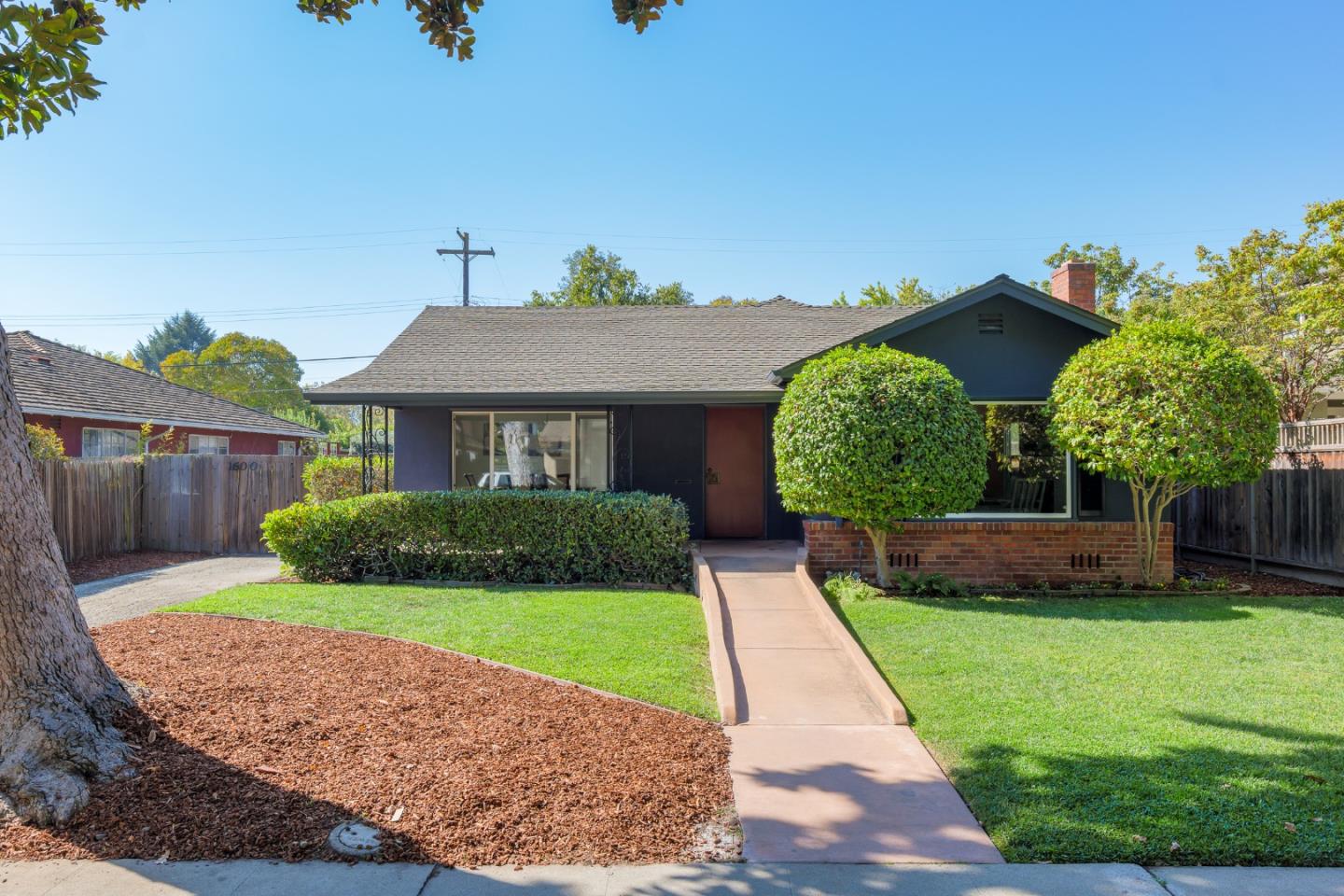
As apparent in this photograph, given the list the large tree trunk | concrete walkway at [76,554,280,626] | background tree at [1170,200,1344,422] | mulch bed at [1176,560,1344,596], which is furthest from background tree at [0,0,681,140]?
background tree at [1170,200,1344,422]

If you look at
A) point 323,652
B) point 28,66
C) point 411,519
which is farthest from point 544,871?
point 411,519

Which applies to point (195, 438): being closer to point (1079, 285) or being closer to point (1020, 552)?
point (1020, 552)

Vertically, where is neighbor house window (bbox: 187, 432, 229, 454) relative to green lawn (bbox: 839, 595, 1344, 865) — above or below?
above

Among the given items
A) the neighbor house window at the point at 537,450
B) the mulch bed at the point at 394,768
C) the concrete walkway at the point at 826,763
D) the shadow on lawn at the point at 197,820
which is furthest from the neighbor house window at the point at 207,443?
the shadow on lawn at the point at 197,820

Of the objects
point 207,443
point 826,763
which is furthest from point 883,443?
point 207,443

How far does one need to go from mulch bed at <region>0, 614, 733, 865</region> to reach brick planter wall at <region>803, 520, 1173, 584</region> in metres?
5.58

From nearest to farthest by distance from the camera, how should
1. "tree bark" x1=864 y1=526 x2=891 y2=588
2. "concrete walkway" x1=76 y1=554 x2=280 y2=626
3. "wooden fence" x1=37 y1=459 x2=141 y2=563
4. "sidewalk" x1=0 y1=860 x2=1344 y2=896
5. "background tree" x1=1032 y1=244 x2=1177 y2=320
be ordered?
"sidewalk" x1=0 y1=860 x2=1344 y2=896, "concrete walkway" x1=76 y1=554 x2=280 y2=626, "tree bark" x1=864 y1=526 x2=891 y2=588, "wooden fence" x1=37 y1=459 x2=141 y2=563, "background tree" x1=1032 y1=244 x2=1177 y2=320

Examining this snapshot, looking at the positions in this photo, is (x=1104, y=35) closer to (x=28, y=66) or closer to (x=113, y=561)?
(x=28, y=66)

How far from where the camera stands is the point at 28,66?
177 inches

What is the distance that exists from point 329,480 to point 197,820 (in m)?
11.6

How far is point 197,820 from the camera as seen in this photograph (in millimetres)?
3580

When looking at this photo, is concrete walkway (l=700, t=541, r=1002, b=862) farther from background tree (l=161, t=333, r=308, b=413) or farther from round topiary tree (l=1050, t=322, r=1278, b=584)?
background tree (l=161, t=333, r=308, b=413)

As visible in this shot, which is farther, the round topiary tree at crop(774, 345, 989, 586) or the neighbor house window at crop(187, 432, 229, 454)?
the neighbor house window at crop(187, 432, 229, 454)

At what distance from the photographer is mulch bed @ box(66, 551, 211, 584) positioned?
37.1 ft
